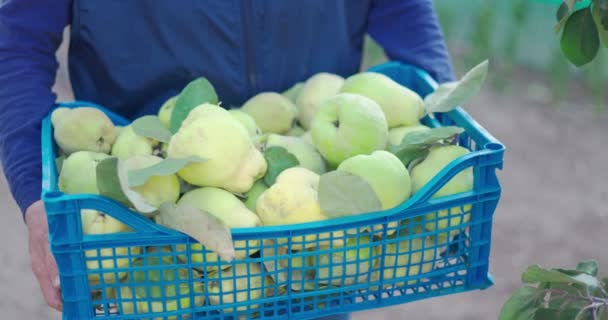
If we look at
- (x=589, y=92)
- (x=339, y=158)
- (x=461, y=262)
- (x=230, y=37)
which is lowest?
(x=589, y=92)

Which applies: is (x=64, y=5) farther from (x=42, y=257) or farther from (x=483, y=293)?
(x=483, y=293)

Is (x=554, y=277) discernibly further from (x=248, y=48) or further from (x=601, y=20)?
(x=248, y=48)

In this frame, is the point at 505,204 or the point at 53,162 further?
the point at 505,204

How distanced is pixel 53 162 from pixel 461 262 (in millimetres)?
581

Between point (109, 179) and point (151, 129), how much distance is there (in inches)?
8.3

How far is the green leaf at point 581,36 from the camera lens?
854 mm

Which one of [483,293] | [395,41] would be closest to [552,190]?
[483,293]

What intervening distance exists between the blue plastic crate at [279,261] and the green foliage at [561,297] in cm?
16

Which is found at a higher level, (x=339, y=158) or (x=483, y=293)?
(x=339, y=158)

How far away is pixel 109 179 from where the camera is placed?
2.95 ft

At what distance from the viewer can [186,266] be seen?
915 millimetres

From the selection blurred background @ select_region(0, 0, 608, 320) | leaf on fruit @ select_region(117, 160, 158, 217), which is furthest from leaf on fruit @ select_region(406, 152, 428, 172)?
blurred background @ select_region(0, 0, 608, 320)

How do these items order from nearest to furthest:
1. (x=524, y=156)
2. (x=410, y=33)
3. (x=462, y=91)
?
(x=462, y=91) → (x=410, y=33) → (x=524, y=156)

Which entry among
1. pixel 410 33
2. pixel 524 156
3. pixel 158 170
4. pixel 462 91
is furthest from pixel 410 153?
pixel 524 156
